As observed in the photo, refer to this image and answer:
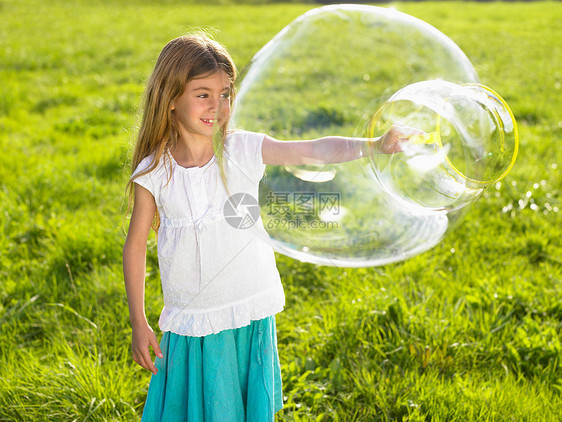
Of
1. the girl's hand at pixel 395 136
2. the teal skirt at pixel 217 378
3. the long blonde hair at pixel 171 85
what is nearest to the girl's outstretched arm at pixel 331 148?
the girl's hand at pixel 395 136

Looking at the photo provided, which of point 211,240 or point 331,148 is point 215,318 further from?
point 331,148

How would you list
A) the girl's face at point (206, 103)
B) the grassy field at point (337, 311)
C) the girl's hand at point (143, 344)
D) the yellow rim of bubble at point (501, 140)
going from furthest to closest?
the grassy field at point (337, 311)
the girl's hand at point (143, 344)
the girl's face at point (206, 103)
the yellow rim of bubble at point (501, 140)

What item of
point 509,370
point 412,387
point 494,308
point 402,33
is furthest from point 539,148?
point 402,33

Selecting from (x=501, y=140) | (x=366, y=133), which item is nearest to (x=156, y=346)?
(x=366, y=133)

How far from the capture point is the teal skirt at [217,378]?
199 cm

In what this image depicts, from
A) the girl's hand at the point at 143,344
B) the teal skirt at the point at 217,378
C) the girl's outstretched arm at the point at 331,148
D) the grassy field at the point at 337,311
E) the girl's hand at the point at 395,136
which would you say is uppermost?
the girl's hand at the point at 395,136

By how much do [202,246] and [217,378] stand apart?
0.47m

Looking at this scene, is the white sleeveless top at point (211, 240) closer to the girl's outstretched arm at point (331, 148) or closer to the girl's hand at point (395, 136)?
the girl's outstretched arm at point (331, 148)

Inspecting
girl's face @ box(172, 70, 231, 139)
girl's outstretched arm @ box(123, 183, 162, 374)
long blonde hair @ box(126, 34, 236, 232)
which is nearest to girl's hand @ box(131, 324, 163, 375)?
girl's outstretched arm @ box(123, 183, 162, 374)

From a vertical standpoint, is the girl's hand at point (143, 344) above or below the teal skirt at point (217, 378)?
above

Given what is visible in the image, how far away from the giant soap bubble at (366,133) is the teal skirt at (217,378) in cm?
37

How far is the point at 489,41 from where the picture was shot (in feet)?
36.2

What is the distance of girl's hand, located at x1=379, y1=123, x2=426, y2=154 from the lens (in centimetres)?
168

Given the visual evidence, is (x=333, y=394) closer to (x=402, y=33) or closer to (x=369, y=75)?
(x=369, y=75)
